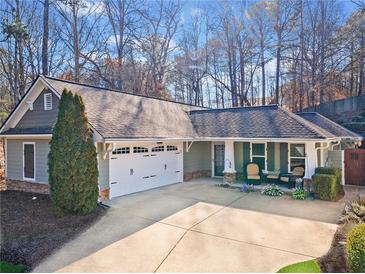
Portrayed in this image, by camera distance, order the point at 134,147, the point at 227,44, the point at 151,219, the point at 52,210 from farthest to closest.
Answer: the point at 227,44 → the point at 134,147 → the point at 52,210 → the point at 151,219

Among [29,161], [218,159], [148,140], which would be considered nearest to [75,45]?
[29,161]

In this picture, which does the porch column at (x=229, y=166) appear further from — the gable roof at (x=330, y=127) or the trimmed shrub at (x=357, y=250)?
the trimmed shrub at (x=357, y=250)

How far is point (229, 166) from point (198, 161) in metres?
2.63

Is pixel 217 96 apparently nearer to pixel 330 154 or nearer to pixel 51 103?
pixel 330 154

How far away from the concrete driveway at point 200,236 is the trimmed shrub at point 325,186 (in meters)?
0.54

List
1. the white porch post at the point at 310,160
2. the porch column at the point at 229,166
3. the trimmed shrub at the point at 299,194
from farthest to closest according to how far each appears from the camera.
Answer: the porch column at the point at 229,166
the white porch post at the point at 310,160
the trimmed shrub at the point at 299,194

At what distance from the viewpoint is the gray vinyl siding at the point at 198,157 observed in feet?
46.9

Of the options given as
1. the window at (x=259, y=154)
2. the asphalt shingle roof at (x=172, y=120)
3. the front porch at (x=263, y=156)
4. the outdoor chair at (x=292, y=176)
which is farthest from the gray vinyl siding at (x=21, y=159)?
the outdoor chair at (x=292, y=176)

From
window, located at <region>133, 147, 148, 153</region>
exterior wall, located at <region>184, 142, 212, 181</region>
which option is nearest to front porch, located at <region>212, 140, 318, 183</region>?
exterior wall, located at <region>184, 142, 212, 181</region>

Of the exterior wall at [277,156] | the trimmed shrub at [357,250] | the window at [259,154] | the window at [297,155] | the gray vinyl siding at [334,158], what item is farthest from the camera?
the gray vinyl siding at [334,158]

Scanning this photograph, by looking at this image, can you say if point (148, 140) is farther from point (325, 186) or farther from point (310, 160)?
point (325, 186)

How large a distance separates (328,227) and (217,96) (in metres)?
24.3

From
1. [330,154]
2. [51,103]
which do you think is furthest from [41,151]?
[330,154]

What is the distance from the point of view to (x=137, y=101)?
1409 cm
